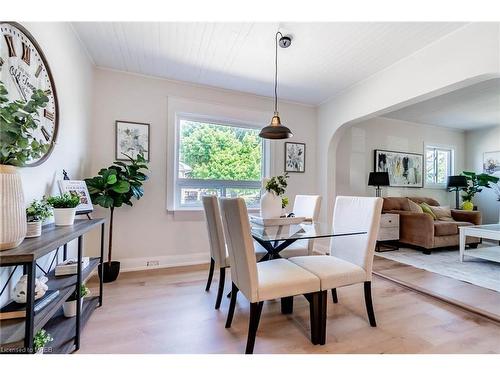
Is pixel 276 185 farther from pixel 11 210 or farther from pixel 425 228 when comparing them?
pixel 425 228

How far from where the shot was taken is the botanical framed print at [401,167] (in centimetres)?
489

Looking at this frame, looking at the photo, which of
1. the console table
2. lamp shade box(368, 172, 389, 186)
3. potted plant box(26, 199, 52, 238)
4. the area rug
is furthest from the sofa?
potted plant box(26, 199, 52, 238)

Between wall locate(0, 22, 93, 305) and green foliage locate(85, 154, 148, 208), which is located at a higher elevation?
wall locate(0, 22, 93, 305)

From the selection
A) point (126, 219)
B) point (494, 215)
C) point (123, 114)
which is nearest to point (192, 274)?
point (126, 219)

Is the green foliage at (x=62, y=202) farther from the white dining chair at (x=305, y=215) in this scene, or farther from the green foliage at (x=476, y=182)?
the green foliage at (x=476, y=182)

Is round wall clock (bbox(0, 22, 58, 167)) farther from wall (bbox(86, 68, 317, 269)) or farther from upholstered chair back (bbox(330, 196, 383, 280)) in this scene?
upholstered chair back (bbox(330, 196, 383, 280))

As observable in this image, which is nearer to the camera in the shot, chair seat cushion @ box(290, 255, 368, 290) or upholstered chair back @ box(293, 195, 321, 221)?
chair seat cushion @ box(290, 255, 368, 290)

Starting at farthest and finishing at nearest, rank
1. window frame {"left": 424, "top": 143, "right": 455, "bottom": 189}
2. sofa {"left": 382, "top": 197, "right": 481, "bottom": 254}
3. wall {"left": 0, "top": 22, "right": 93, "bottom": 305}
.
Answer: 1. window frame {"left": 424, "top": 143, "right": 455, "bottom": 189}
2. sofa {"left": 382, "top": 197, "right": 481, "bottom": 254}
3. wall {"left": 0, "top": 22, "right": 93, "bottom": 305}

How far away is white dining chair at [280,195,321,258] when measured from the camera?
2.36 metres

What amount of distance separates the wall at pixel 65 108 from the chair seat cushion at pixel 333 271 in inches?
72.9

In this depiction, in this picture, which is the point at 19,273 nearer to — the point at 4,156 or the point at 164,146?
the point at 4,156

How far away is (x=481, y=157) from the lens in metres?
5.59

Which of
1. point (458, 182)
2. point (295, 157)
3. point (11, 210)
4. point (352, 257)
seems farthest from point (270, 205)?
point (458, 182)

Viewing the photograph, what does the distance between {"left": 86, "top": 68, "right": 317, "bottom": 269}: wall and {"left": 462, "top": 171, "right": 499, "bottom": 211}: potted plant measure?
520cm
